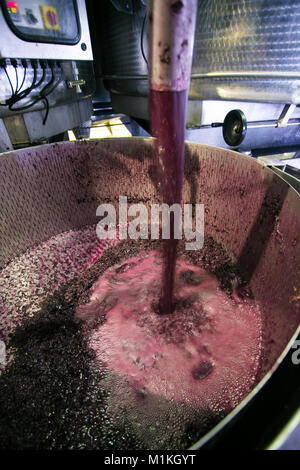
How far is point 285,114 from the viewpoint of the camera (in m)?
1.14

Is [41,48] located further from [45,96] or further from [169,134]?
[169,134]

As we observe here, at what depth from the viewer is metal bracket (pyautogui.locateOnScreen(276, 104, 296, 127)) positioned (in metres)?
1.10

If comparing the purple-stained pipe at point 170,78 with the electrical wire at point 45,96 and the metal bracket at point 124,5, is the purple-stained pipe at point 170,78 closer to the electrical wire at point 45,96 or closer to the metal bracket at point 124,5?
the electrical wire at point 45,96

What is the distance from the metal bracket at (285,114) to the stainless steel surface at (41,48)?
1044mm

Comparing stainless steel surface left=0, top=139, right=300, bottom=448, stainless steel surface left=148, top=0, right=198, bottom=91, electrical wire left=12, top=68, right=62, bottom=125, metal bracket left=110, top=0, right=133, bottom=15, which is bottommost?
stainless steel surface left=0, top=139, right=300, bottom=448

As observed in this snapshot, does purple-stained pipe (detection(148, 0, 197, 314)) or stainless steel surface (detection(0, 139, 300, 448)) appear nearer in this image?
purple-stained pipe (detection(148, 0, 197, 314))

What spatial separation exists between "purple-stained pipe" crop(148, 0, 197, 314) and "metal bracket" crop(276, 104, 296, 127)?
830 mm

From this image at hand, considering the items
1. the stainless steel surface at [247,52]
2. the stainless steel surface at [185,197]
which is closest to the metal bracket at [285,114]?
the stainless steel surface at [247,52]

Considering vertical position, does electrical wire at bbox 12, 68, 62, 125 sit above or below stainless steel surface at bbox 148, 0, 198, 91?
below

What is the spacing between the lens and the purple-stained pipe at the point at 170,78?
16.8 inches

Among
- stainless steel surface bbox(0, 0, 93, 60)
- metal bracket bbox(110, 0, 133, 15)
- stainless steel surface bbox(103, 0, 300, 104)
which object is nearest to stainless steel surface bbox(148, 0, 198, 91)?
stainless steel surface bbox(103, 0, 300, 104)

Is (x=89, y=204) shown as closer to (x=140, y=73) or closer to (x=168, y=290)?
(x=168, y=290)

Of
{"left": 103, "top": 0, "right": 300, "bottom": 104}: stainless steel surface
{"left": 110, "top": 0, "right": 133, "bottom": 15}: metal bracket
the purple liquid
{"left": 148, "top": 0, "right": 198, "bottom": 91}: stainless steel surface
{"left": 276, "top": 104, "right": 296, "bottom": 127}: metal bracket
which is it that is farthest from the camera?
{"left": 110, "top": 0, "right": 133, "bottom": 15}: metal bracket

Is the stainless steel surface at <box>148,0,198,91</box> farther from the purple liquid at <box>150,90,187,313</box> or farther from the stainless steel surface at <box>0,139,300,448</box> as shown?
the stainless steel surface at <box>0,139,300,448</box>
